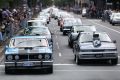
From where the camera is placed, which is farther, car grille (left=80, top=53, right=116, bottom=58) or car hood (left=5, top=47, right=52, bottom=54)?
car grille (left=80, top=53, right=116, bottom=58)

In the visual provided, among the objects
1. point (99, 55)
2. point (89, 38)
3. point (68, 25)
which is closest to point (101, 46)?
point (99, 55)

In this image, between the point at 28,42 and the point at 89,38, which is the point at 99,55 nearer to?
the point at 89,38

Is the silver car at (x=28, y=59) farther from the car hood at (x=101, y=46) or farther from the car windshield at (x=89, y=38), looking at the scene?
the car windshield at (x=89, y=38)

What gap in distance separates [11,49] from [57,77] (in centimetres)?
218

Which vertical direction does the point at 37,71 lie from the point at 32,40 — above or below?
below

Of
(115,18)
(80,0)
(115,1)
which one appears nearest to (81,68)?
(115,18)

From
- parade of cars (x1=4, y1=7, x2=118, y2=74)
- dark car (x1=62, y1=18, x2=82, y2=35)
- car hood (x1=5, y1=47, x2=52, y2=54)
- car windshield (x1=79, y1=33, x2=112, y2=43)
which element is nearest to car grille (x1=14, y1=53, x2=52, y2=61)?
parade of cars (x1=4, y1=7, x2=118, y2=74)

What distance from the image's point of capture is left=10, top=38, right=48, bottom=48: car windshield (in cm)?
1878

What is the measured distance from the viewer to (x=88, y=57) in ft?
68.7

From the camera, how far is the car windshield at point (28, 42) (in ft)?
61.6

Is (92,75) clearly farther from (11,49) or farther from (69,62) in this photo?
(69,62)

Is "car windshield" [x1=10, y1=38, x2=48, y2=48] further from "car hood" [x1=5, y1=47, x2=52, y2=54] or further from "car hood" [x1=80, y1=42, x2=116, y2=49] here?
"car hood" [x1=80, y1=42, x2=116, y2=49]

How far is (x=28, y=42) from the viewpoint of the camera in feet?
62.5

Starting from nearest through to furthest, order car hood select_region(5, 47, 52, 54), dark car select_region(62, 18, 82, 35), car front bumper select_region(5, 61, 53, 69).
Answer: car front bumper select_region(5, 61, 53, 69) < car hood select_region(5, 47, 52, 54) < dark car select_region(62, 18, 82, 35)
